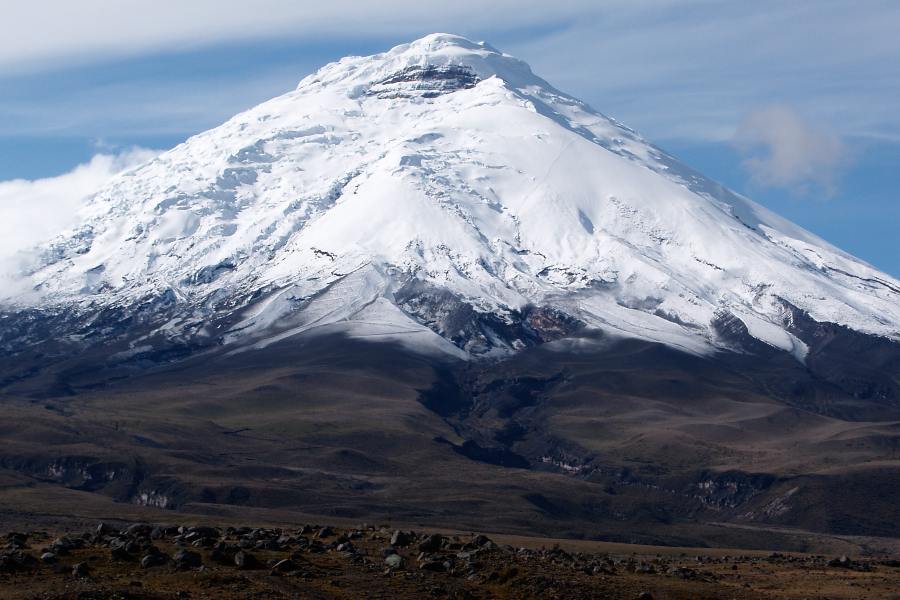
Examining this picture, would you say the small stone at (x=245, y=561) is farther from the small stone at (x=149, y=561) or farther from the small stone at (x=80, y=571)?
the small stone at (x=80, y=571)

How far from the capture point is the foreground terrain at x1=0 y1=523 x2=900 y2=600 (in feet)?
102

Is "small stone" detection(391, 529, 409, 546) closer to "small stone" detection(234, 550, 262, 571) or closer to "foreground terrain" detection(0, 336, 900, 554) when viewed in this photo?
"small stone" detection(234, 550, 262, 571)

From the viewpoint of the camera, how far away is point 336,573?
113 feet

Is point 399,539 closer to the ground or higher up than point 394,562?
closer to the ground

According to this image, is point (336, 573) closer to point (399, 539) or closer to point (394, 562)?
point (394, 562)

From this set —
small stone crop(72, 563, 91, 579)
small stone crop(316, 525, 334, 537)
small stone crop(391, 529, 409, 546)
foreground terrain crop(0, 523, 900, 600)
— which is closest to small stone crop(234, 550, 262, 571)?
foreground terrain crop(0, 523, 900, 600)

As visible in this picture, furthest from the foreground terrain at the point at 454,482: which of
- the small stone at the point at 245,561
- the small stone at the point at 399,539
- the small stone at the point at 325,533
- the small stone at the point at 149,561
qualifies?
the small stone at the point at 149,561

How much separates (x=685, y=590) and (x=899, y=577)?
13.5 meters

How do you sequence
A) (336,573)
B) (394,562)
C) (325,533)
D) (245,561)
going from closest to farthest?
(245,561), (336,573), (394,562), (325,533)

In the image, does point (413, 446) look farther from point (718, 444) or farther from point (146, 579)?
point (146, 579)

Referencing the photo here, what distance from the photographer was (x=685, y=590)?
35750 mm

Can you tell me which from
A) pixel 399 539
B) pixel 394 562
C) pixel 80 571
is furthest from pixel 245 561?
pixel 399 539

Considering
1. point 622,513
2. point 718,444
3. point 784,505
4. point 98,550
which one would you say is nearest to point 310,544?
point 98,550

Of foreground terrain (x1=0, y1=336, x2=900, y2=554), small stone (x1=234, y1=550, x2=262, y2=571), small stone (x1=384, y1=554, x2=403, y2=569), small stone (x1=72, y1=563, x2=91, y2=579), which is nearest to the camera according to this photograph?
small stone (x1=72, y1=563, x2=91, y2=579)
